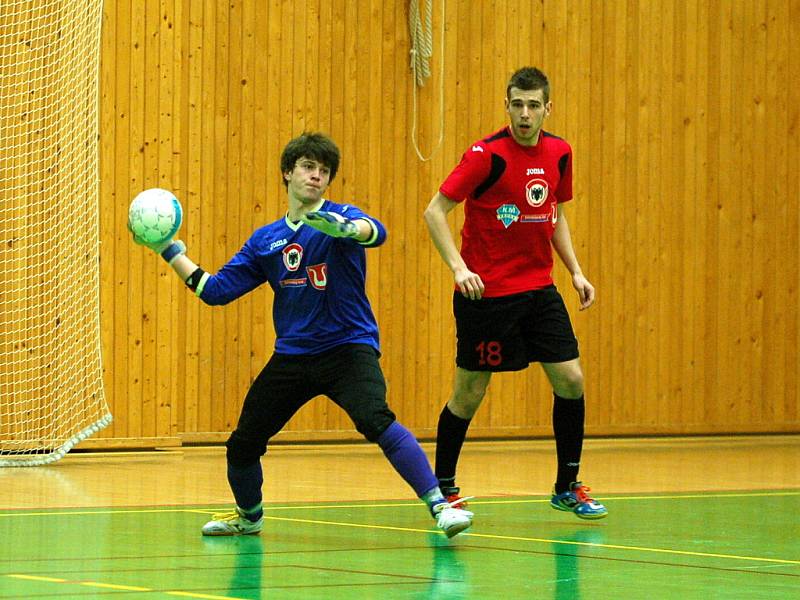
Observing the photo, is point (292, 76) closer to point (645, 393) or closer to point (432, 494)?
point (645, 393)

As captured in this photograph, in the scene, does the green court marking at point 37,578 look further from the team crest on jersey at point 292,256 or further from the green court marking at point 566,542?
the green court marking at point 566,542

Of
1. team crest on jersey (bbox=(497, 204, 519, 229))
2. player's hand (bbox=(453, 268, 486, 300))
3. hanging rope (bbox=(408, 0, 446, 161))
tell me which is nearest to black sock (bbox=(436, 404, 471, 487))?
player's hand (bbox=(453, 268, 486, 300))

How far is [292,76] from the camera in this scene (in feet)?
37.6

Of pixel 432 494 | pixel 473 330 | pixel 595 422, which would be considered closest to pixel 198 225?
pixel 595 422

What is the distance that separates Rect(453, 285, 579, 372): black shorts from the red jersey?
0.06 metres

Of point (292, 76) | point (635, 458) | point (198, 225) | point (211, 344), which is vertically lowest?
point (635, 458)

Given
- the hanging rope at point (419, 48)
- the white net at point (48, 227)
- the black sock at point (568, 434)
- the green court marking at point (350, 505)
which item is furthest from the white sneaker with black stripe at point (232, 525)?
the hanging rope at point (419, 48)

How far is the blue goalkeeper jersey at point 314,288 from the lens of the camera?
19.6ft

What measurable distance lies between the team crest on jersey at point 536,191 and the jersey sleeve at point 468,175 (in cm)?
21

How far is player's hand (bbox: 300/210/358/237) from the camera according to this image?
18.2 feet

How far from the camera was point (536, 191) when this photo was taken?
22.5 ft

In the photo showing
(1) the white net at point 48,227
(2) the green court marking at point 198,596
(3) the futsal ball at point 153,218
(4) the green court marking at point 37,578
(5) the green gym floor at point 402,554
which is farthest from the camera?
(1) the white net at point 48,227

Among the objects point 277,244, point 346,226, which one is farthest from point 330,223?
point 277,244

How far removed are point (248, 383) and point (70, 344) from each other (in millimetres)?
1570
